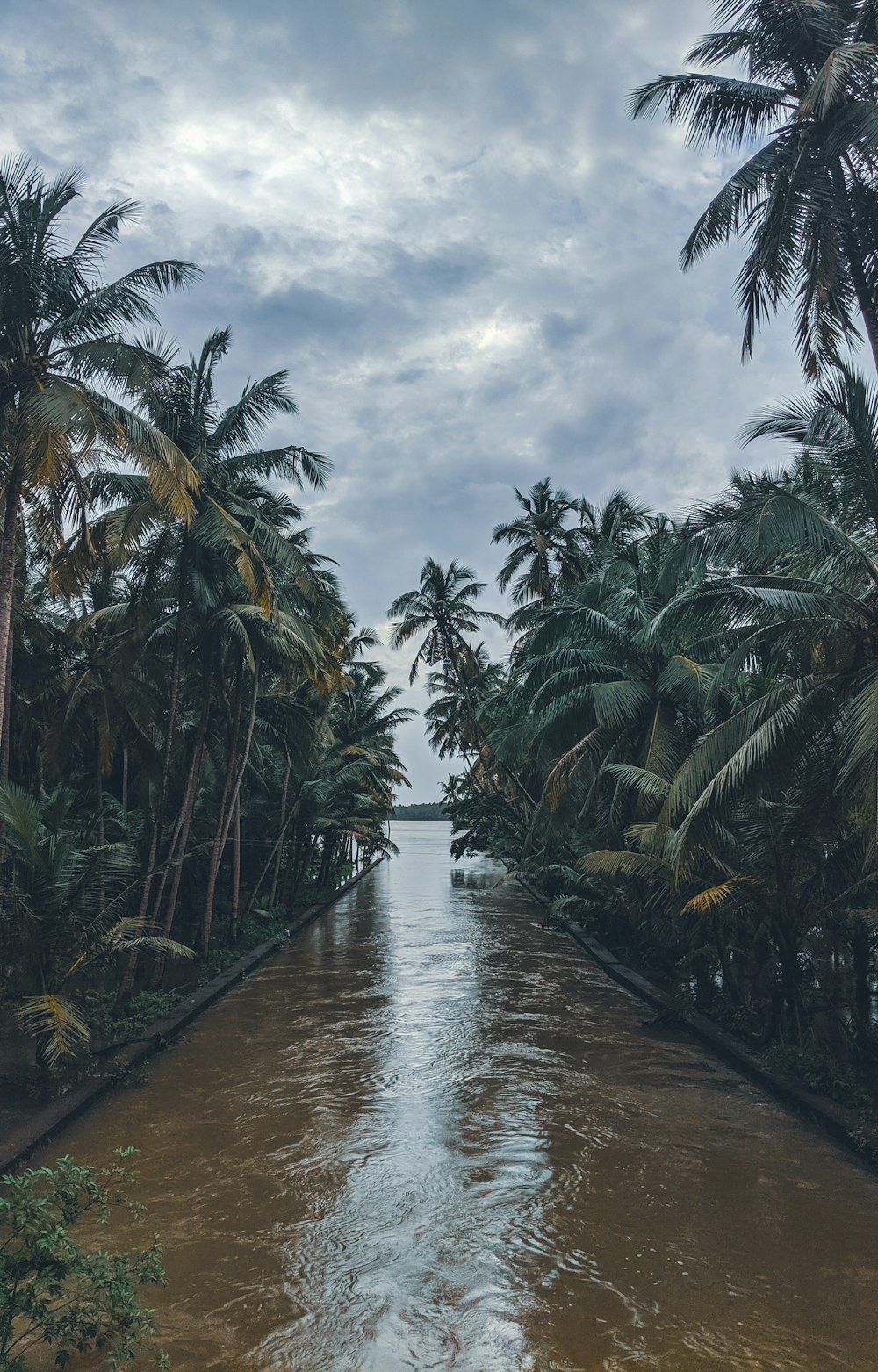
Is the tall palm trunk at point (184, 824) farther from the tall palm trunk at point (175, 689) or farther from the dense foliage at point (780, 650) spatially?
the dense foliage at point (780, 650)

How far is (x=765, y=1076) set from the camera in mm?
8430

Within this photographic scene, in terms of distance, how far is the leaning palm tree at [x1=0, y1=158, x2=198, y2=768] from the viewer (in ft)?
26.7

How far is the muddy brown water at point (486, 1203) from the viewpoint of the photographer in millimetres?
4168

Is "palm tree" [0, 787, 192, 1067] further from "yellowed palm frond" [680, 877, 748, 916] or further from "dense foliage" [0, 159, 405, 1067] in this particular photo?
"yellowed palm frond" [680, 877, 748, 916]

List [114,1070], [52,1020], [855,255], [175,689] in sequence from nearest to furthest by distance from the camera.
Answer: [52,1020] → [114,1070] → [855,255] → [175,689]

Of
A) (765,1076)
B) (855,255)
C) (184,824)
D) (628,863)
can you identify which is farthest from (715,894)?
(184,824)

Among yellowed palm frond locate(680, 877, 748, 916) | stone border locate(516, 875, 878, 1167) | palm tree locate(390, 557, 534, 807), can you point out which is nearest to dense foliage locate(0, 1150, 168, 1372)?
stone border locate(516, 875, 878, 1167)

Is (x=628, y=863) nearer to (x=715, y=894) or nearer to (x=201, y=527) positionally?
(x=715, y=894)

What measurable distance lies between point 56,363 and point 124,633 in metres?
5.36

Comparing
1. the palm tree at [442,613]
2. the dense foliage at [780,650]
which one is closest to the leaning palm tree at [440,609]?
the palm tree at [442,613]

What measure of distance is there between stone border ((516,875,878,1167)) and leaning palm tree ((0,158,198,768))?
25.2 feet

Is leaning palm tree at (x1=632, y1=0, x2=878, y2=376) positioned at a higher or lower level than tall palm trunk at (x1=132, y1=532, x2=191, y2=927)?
higher

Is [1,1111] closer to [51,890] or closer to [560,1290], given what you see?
[51,890]

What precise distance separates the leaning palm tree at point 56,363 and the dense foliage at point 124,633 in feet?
0.07
